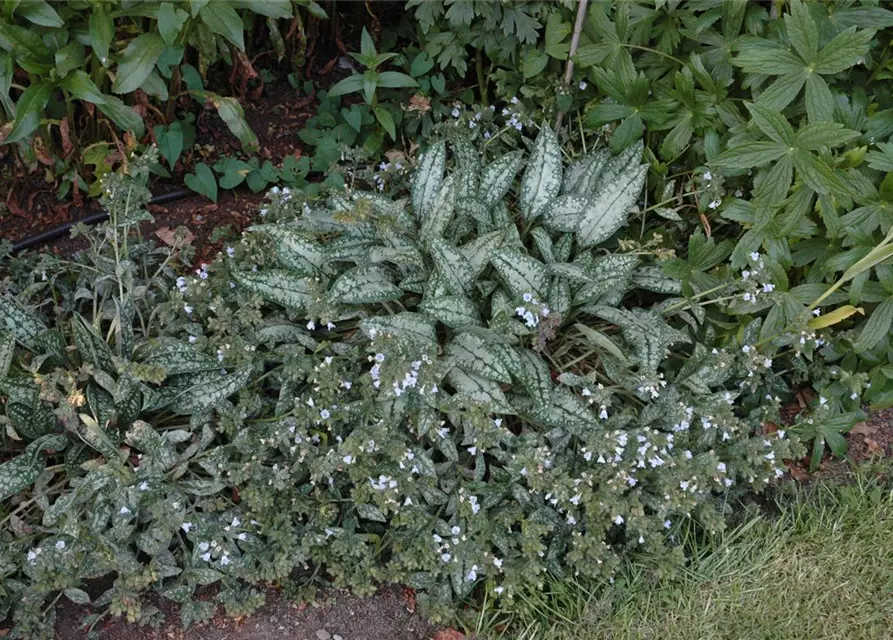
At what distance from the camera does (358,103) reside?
3.71m

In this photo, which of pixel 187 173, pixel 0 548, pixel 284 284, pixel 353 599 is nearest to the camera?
pixel 0 548

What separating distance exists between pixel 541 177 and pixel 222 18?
3.68 feet

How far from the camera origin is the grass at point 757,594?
2480 mm

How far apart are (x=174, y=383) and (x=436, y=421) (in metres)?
0.81

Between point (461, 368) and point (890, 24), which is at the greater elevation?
point (890, 24)

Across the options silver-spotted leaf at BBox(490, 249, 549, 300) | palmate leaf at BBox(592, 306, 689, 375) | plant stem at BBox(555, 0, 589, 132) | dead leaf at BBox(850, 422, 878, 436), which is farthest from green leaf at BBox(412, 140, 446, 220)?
dead leaf at BBox(850, 422, 878, 436)

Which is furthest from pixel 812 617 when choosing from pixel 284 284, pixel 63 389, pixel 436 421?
pixel 63 389

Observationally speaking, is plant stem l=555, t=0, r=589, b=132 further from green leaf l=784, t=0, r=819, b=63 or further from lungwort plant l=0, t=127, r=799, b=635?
green leaf l=784, t=0, r=819, b=63

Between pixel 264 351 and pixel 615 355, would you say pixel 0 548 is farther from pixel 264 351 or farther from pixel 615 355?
pixel 615 355

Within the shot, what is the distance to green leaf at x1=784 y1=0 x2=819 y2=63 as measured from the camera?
2342 millimetres

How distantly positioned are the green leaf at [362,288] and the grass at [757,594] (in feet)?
3.18

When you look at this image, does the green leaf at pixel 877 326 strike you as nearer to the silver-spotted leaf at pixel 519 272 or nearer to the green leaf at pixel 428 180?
the silver-spotted leaf at pixel 519 272

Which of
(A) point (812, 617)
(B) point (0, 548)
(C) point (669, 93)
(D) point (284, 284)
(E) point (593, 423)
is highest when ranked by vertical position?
(C) point (669, 93)

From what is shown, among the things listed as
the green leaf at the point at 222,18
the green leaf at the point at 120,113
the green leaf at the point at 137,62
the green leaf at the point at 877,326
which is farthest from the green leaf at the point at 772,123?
the green leaf at the point at 120,113
